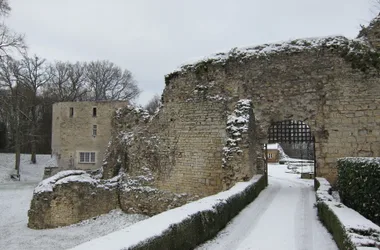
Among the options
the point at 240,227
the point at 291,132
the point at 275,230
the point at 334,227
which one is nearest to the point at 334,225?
the point at 334,227

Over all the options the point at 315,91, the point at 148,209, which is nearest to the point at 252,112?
the point at 315,91

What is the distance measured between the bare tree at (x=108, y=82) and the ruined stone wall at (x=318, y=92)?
37.3 m

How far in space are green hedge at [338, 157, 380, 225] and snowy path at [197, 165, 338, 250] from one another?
34.0 inches

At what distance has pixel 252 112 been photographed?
45.4 feet

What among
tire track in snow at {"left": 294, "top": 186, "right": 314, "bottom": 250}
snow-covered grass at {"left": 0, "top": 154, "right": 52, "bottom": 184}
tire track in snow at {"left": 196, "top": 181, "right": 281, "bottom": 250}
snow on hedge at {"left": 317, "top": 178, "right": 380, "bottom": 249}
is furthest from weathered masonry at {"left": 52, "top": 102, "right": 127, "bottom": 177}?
snow on hedge at {"left": 317, "top": 178, "right": 380, "bottom": 249}

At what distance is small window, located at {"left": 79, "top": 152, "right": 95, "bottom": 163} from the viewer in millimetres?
29484

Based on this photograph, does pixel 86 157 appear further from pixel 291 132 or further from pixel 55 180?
pixel 291 132

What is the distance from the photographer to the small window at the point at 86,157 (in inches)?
1161

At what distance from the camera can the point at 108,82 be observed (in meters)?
50.8

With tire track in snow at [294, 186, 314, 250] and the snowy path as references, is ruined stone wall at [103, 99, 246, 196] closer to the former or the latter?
tire track in snow at [294, 186, 314, 250]

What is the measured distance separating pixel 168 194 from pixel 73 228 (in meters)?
4.30

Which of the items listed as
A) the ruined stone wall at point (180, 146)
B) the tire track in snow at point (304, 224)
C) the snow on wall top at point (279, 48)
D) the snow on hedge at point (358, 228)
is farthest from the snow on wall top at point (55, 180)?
the snow on hedge at point (358, 228)

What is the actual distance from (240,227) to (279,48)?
8.62m

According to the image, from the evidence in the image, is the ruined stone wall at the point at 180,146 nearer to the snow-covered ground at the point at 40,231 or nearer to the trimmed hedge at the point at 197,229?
the snow-covered ground at the point at 40,231
